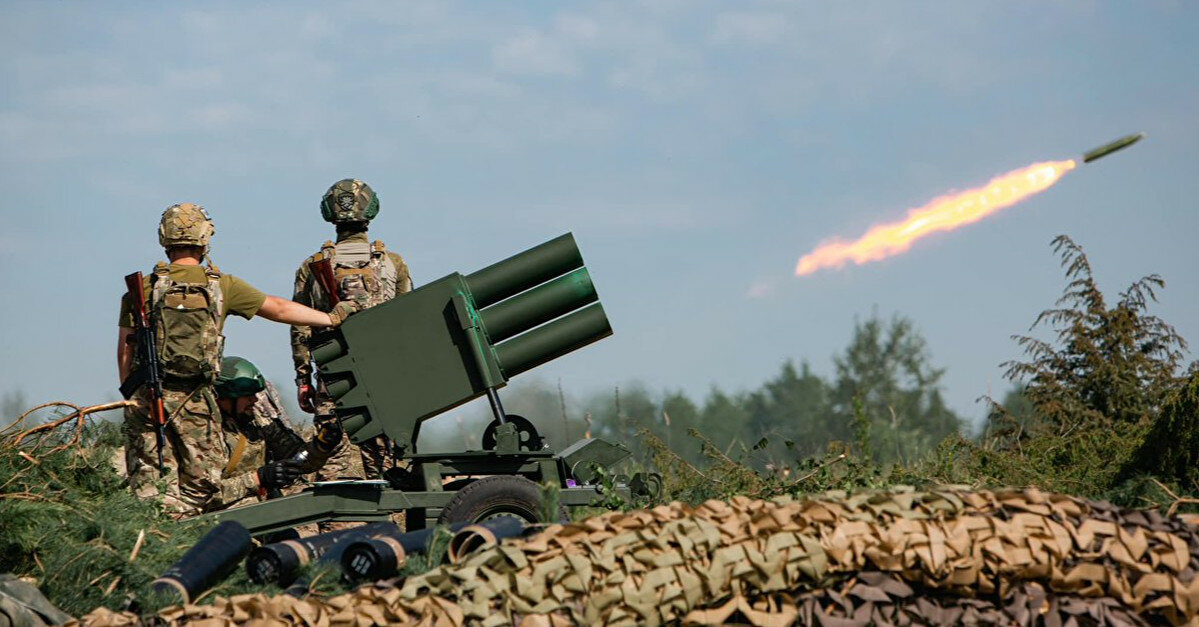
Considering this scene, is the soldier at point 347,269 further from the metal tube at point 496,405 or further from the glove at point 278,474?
the metal tube at point 496,405

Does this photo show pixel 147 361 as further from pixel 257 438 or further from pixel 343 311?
pixel 257 438

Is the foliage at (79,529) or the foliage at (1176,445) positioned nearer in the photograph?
the foliage at (79,529)

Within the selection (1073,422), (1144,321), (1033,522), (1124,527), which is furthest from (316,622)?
(1144,321)

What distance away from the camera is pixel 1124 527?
5.18 meters

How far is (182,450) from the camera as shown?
8578 mm

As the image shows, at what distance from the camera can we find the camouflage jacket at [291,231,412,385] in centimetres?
1013

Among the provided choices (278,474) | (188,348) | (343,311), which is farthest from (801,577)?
(188,348)

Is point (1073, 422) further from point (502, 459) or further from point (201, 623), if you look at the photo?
point (201, 623)

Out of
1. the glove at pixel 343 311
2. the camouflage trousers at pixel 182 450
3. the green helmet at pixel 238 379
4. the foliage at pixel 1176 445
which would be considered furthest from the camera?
the green helmet at pixel 238 379

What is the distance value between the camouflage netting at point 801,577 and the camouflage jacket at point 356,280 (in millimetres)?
5191

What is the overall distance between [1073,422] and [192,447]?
772cm

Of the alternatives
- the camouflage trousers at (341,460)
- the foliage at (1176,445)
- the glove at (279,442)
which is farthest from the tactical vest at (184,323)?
the foliage at (1176,445)

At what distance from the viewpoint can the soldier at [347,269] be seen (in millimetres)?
10094

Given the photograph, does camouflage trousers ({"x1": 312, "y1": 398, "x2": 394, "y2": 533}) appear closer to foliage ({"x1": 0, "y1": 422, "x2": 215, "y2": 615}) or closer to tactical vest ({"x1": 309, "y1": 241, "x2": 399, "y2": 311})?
tactical vest ({"x1": 309, "y1": 241, "x2": 399, "y2": 311})
